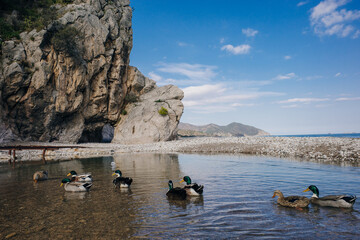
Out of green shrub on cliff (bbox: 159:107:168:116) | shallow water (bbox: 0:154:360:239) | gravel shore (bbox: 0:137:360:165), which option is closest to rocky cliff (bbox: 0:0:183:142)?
green shrub on cliff (bbox: 159:107:168:116)

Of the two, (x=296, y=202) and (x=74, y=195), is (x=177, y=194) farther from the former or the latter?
(x=74, y=195)

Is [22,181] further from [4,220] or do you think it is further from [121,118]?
[121,118]

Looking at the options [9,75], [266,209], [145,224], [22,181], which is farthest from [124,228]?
[9,75]

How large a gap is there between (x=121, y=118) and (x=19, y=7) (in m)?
26.5

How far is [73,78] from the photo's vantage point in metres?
39.0

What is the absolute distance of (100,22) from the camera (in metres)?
44.2

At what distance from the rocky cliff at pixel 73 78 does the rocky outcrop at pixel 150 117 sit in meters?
0.29

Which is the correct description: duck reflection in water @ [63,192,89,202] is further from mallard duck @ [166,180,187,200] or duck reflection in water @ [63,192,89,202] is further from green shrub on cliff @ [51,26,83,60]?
green shrub on cliff @ [51,26,83,60]

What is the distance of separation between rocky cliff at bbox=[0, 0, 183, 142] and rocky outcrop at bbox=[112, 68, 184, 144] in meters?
0.29

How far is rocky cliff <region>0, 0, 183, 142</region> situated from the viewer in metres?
33.2

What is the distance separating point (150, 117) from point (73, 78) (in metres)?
15.8

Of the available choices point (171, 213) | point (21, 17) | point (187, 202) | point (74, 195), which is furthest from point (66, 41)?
point (171, 213)

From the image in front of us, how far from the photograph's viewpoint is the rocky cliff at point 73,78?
109 ft

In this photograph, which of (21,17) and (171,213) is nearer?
(171,213)
